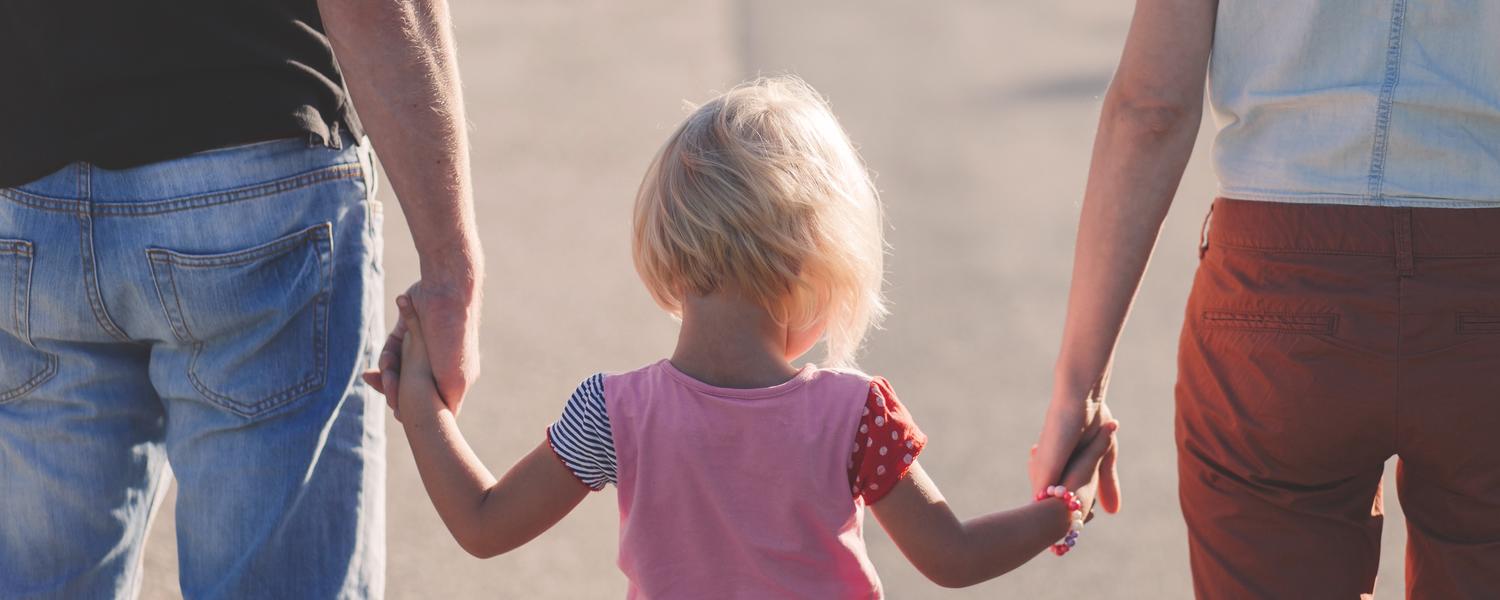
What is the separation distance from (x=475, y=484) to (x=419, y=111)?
52 cm

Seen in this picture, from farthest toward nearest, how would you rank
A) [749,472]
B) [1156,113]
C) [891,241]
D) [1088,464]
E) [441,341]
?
[891,241], [1088,464], [1156,113], [441,341], [749,472]

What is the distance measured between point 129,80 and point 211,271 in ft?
0.89

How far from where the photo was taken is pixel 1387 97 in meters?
2.16

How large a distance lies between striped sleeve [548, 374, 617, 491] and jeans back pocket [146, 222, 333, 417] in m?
0.40

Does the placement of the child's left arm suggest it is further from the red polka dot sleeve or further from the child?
the red polka dot sleeve

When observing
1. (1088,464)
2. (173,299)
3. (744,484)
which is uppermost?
(173,299)

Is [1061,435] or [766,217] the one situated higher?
[766,217]

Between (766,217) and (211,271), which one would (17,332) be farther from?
(766,217)

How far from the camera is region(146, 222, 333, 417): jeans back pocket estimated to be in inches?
87.0

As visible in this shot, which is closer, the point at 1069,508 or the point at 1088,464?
the point at 1069,508

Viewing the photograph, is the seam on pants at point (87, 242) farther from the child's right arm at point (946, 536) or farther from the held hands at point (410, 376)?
the child's right arm at point (946, 536)

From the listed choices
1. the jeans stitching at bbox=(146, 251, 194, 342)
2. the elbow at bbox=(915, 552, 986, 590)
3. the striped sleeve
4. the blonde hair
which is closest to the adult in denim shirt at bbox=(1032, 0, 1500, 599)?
the elbow at bbox=(915, 552, 986, 590)

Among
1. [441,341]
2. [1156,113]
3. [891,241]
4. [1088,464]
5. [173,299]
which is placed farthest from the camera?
[891,241]

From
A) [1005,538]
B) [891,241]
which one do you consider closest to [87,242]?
[1005,538]
